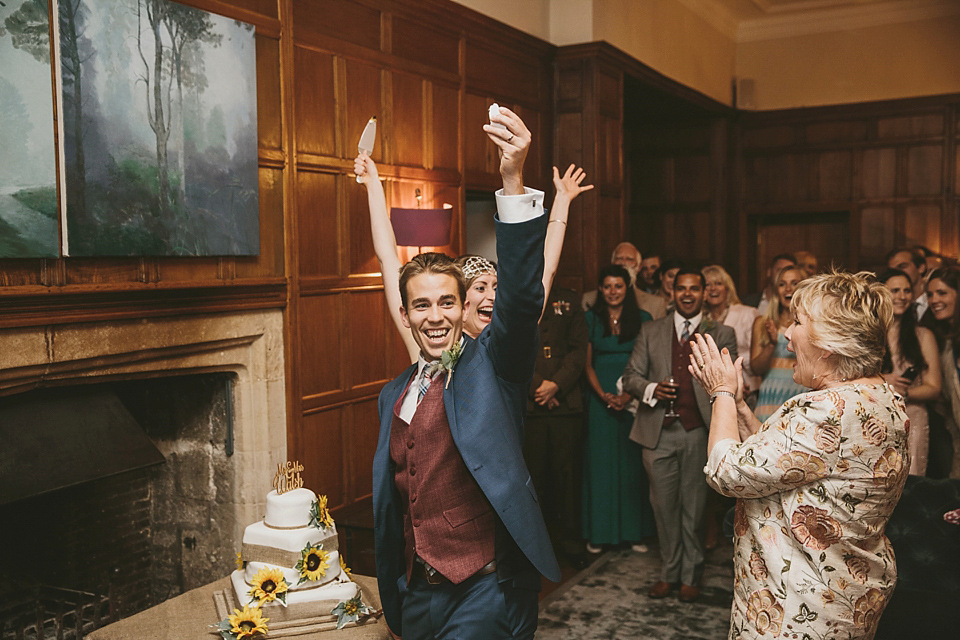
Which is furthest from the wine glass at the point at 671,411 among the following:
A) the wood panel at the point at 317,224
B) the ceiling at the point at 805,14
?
the ceiling at the point at 805,14

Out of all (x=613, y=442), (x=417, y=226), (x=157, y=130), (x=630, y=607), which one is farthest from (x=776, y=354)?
(x=157, y=130)

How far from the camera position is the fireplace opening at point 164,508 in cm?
386

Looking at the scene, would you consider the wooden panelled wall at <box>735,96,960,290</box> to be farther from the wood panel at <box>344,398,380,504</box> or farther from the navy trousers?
the navy trousers

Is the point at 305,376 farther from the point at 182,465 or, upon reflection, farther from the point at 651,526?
the point at 651,526

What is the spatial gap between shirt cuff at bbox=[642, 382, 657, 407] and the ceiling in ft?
18.8

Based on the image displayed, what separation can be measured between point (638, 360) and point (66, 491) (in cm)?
299

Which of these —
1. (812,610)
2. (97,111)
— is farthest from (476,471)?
(97,111)

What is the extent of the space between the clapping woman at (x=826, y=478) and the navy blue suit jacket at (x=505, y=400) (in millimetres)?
513

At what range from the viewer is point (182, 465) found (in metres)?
4.19

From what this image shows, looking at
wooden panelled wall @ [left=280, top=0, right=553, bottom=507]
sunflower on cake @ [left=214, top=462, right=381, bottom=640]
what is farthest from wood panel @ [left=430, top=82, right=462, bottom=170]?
sunflower on cake @ [left=214, top=462, right=381, bottom=640]

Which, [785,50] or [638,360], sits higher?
[785,50]

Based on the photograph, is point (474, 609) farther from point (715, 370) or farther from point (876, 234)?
point (876, 234)

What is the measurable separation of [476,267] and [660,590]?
260 cm

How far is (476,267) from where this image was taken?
3025mm
